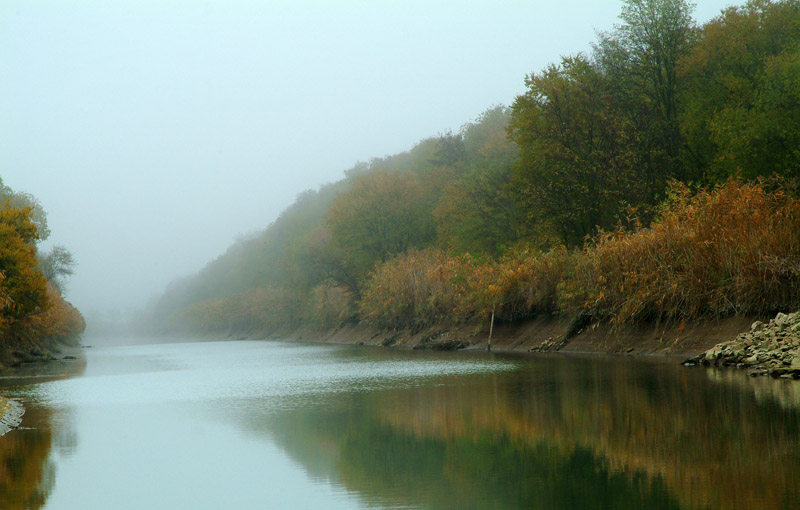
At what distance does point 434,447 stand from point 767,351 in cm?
1128

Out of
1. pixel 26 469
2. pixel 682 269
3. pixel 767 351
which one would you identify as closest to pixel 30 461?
pixel 26 469

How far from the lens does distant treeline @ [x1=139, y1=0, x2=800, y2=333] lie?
25.2 m

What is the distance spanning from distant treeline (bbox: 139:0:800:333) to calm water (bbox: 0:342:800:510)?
7610mm

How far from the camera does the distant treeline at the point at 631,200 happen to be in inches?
993

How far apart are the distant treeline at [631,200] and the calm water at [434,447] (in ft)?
25.0

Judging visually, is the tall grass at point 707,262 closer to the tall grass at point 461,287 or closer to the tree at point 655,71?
the tall grass at point 461,287

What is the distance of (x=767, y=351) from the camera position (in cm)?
1803

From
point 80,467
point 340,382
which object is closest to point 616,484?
point 80,467

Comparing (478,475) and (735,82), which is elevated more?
(735,82)

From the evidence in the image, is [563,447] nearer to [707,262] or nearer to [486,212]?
[707,262]

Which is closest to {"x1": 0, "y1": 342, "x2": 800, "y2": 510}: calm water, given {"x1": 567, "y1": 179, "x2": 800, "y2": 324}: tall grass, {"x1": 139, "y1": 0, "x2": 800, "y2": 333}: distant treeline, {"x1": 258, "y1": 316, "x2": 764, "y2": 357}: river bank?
{"x1": 258, "y1": 316, "x2": 764, "y2": 357}: river bank

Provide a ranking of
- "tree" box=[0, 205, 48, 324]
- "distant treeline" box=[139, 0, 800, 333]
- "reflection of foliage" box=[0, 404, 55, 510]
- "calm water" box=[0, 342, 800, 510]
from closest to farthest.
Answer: "calm water" box=[0, 342, 800, 510] < "reflection of foliage" box=[0, 404, 55, 510] < "distant treeline" box=[139, 0, 800, 333] < "tree" box=[0, 205, 48, 324]

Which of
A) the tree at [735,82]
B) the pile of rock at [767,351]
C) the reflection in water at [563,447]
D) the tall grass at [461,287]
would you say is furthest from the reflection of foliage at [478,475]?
the tree at [735,82]

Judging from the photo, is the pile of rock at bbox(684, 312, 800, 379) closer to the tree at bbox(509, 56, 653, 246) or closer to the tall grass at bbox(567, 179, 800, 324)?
the tall grass at bbox(567, 179, 800, 324)
